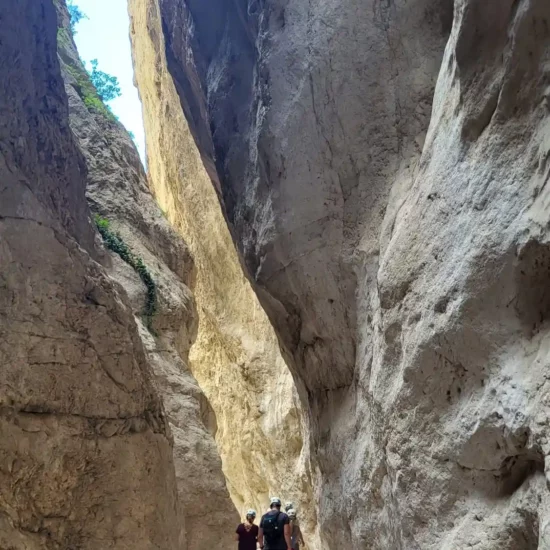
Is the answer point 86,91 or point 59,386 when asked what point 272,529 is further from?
point 86,91

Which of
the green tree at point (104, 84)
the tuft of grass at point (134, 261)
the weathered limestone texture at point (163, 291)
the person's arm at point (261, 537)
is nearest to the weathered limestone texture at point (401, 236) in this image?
the person's arm at point (261, 537)

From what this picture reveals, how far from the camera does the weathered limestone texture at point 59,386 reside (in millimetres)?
5539

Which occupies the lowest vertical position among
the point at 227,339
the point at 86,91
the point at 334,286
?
the point at 334,286

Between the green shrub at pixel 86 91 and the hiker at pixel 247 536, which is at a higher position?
the green shrub at pixel 86 91

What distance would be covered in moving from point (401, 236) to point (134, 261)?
728 cm

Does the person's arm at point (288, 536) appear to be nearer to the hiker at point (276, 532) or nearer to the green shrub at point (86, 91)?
the hiker at point (276, 532)

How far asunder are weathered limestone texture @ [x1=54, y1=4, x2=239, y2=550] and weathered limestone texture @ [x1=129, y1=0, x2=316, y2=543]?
1.83 m

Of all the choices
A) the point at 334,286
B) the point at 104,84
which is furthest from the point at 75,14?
the point at 334,286

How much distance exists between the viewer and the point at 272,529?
7129mm

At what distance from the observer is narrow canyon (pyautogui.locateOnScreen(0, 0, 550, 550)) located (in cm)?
412

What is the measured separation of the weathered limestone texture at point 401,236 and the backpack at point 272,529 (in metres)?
0.75

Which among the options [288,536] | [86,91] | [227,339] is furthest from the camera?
[227,339]

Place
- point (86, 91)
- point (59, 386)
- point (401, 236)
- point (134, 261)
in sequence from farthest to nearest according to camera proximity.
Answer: point (86, 91)
point (134, 261)
point (59, 386)
point (401, 236)

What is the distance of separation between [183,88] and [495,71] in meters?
8.56
